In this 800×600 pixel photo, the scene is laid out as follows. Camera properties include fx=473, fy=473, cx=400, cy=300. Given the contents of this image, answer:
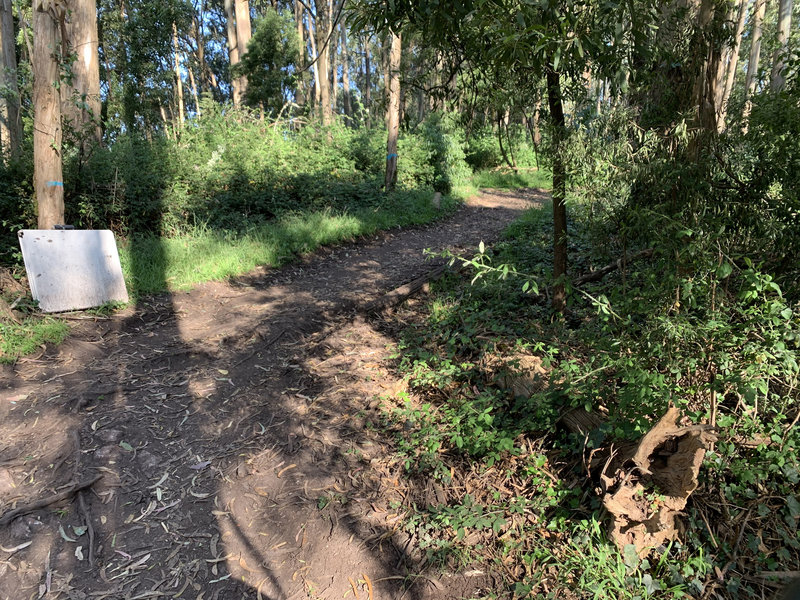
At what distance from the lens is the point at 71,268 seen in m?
5.38

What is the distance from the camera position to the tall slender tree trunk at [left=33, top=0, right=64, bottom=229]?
5262mm

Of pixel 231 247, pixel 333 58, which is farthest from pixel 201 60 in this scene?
pixel 231 247

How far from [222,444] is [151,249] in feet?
16.0

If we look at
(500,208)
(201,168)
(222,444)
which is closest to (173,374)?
(222,444)

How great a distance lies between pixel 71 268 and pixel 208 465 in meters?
3.49

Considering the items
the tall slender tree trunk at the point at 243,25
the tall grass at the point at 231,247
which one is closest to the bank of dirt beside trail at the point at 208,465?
the tall grass at the point at 231,247

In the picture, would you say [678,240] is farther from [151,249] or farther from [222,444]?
[151,249]

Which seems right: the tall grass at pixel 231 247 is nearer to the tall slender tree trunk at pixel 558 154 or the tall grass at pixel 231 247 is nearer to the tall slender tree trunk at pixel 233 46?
the tall slender tree trunk at pixel 558 154

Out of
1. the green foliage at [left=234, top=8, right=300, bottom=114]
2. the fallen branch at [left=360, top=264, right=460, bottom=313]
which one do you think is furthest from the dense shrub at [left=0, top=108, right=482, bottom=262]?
the green foliage at [left=234, top=8, right=300, bottom=114]

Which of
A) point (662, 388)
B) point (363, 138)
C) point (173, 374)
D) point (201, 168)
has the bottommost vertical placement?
point (173, 374)

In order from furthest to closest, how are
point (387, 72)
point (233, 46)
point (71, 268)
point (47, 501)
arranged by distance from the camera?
point (233, 46) < point (387, 72) < point (71, 268) < point (47, 501)

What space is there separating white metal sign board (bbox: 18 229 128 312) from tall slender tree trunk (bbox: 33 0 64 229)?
0.57 m

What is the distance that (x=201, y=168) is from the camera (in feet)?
31.5

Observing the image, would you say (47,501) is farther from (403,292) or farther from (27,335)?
(403,292)
